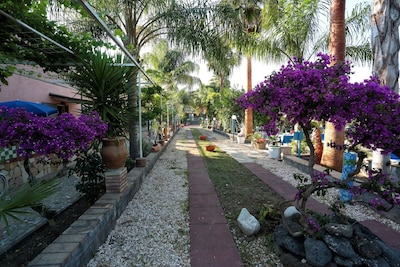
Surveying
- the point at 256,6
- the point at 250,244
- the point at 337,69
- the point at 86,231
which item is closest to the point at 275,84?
the point at 337,69

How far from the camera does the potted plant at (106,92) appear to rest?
3.61m

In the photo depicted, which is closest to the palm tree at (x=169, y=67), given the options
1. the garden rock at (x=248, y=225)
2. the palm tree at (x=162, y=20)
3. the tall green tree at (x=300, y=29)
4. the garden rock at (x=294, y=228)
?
the palm tree at (x=162, y=20)

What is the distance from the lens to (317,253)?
2.27 metres

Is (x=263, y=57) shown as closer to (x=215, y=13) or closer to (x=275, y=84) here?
(x=215, y=13)

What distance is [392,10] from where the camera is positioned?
12.4ft

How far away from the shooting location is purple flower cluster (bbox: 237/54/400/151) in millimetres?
2174

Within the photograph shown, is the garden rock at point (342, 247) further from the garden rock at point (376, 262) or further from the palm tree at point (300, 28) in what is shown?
the palm tree at point (300, 28)

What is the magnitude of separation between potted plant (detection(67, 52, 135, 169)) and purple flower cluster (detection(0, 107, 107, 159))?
105 cm

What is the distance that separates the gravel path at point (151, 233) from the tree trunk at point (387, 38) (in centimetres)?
425

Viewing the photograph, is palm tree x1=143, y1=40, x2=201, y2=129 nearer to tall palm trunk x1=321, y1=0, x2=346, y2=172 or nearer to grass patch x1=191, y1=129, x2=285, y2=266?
grass patch x1=191, y1=129, x2=285, y2=266

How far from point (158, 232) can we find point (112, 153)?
1.46 m

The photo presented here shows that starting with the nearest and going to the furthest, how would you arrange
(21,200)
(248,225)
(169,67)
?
(21,200)
(248,225)
(169,67)

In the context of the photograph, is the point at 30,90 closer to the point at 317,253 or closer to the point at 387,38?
the point at 317,253

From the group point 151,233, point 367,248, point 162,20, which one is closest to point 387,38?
point 367,248
